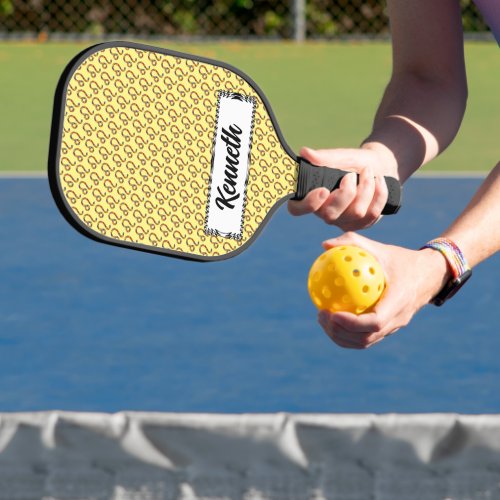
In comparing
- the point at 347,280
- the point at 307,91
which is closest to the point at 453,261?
the point at 347,280

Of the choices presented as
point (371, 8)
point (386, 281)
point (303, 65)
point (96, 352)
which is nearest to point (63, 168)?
point (386, 281)

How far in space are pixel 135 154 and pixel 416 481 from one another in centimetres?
71

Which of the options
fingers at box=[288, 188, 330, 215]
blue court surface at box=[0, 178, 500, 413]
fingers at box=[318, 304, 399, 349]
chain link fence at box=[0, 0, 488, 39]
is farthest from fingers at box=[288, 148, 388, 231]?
chain link fence at box=[0, 0, 488, 39]

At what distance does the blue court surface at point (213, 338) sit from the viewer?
4273mm

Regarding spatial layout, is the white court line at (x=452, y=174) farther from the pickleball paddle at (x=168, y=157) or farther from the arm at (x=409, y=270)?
the arm at (x=409, y=270)

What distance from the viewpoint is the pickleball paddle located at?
2.25m

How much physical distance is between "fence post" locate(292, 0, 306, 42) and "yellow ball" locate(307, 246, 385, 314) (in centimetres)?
1064

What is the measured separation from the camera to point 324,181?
8.03ft

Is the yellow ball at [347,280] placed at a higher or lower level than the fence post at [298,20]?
higher

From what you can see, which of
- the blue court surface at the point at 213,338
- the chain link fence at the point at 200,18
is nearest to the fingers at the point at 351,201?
the blue court surface at the point at 213,338

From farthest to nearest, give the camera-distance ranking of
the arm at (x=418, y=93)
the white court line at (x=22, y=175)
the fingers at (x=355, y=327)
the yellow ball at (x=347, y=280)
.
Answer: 1. the white court line at (x=22, y=175)
2. the arm at (x=418, y=93)
3. the yellow ball at (x=347, y=280)
4. the fingers at (x=355, y=327)

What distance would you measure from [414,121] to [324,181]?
11.0 inches

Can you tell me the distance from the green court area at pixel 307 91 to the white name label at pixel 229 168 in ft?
16.7

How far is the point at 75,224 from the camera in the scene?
2238 mm
